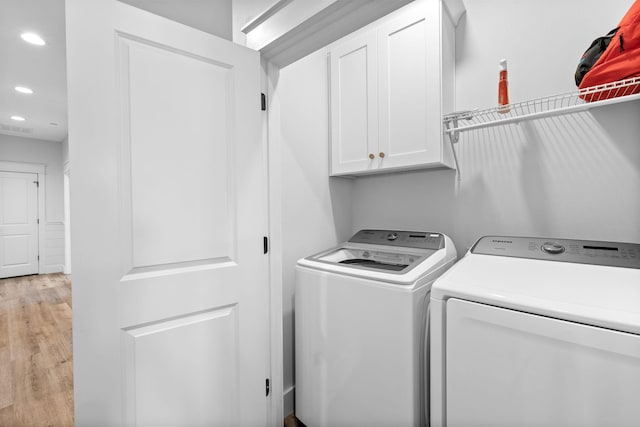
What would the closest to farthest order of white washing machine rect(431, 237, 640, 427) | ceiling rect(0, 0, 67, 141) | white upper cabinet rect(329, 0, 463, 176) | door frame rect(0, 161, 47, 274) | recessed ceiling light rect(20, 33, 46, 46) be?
white washing machine rect(431, 237, 640, 427), white upper cabinet rect(329, 0, 463, 176), ceiling rect(0, 0, 67, 141), recessed ceiling light rect(20, 33, 46, 46), door frame rect(0, 161, 47, 274)

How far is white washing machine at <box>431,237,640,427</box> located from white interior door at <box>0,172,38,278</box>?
7.33 meters

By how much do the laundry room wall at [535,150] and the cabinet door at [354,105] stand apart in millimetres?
404

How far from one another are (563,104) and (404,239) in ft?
3.33

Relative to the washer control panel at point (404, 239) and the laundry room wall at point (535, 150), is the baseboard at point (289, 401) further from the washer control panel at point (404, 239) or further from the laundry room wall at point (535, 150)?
the laundry room wall at point (535, 150)

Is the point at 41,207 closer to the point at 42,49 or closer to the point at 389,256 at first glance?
the point at 42,49

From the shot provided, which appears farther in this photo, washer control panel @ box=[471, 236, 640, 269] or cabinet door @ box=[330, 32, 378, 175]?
cabinet door @ box=[330, 32, 378, 175]

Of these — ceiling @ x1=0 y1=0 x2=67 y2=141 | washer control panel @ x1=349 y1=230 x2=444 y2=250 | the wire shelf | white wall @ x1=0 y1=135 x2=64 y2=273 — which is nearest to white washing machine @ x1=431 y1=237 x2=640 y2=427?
washer control panel @ x1=349 y1=230 x2=444 y2=250

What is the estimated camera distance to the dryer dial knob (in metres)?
1.26

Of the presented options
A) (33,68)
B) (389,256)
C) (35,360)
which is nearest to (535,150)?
(389,256)

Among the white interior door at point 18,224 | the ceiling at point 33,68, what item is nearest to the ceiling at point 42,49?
the ceiling at point 33,68

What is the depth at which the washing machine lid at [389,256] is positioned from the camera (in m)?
1.31

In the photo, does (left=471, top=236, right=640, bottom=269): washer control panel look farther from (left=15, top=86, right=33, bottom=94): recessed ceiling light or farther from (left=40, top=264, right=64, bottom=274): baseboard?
(left=40, top=264, right=64, bottom=274): baseboard

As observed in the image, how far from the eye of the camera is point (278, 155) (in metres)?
1.48

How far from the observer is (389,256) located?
170cm
